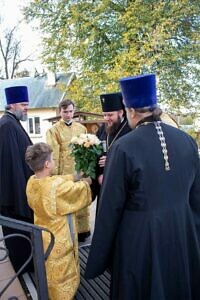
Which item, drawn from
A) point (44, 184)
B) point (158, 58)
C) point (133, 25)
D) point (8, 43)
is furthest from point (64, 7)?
point (8, 43)

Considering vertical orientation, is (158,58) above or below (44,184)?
above

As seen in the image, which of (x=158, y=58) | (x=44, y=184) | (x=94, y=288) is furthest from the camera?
(x=158, y=58)

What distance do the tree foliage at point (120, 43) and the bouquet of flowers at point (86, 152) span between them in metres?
9.62

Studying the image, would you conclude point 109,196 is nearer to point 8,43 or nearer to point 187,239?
point 187,239

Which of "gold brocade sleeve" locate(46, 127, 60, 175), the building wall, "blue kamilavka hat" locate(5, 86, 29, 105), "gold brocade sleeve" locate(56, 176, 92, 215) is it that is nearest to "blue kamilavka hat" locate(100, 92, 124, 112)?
"blue kamilavka hat" locate(5, 86, 29, 105)

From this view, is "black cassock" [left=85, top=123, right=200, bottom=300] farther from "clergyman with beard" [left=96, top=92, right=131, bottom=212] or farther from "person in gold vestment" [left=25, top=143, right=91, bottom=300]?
"clergyman with beard" [left=96, top=92, right=131, bottom=212]

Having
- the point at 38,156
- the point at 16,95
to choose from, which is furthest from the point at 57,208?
the point at 16,95

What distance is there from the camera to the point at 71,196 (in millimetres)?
2574

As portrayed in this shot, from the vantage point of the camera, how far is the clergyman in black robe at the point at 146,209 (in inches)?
70.4

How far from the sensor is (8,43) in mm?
32250

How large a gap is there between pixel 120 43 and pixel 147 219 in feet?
40.7

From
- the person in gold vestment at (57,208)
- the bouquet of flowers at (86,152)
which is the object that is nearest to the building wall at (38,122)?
the bouquet of flowers at (86,152)

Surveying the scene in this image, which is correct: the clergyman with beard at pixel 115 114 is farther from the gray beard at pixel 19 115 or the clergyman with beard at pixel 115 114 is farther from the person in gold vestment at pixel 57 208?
the gray beard at pixel 19 115

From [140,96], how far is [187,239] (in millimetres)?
853
